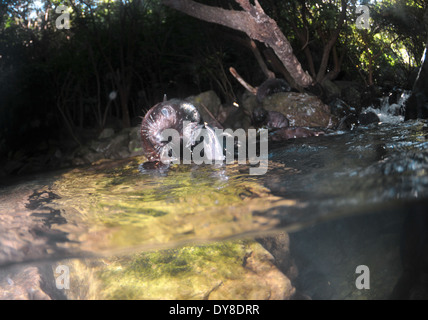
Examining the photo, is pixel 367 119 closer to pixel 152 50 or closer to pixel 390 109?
pixel 390 109

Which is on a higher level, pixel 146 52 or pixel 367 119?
pixel 146 52

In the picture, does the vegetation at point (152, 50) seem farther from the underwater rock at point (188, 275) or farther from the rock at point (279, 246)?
the underwater rock at point (188, 275)

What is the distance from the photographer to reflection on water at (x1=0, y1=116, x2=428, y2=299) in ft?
9.44

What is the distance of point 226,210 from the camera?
2.94 meters

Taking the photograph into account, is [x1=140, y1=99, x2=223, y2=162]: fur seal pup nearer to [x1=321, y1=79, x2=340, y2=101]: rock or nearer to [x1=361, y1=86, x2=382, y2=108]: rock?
[x1=361, y1=86, x2=382, y2=108]: rock

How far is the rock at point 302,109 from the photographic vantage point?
909 cm

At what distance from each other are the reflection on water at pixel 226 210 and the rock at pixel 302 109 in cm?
511

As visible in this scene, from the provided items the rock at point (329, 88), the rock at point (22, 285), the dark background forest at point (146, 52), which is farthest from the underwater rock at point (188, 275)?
the dark background forest at point (146, 52)

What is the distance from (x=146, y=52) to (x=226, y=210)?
12575 mm

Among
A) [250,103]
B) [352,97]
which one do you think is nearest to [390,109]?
[352,97]

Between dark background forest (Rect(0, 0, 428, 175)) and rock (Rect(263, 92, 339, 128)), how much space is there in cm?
249
